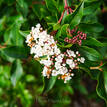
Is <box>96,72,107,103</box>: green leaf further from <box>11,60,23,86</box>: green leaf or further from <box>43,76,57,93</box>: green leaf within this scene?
<box>11,60,23,86</box>: green leaf

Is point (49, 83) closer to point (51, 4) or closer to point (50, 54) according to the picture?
point (50, 54)

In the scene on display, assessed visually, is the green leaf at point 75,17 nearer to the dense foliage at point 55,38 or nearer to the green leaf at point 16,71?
the dense foliage at point 55,38

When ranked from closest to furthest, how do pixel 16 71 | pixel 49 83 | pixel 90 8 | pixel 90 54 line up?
pixel 90 54 < pixel 49 83 < pixel 90 8 < pixel 16 71

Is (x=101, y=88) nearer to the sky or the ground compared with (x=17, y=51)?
nearer to the ground

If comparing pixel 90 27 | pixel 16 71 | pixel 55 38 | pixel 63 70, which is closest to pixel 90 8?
pixel 90 27

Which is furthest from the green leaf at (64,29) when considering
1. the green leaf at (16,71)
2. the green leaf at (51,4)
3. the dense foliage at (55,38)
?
the green leaf at (16,71)

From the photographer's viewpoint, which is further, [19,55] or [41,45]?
[19,55]

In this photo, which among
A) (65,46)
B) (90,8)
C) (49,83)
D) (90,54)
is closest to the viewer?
(65,46)

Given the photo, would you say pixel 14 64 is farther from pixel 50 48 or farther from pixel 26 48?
pixel 50 48

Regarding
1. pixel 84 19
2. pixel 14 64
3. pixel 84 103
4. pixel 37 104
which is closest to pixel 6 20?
pixel 14 64

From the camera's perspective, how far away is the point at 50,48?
110cm

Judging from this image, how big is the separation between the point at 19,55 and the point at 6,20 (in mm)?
835

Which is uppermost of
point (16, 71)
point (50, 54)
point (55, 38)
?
point (55, 38)

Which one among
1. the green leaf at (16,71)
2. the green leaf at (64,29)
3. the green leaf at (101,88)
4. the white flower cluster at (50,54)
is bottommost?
the green leaf at (101,88)
